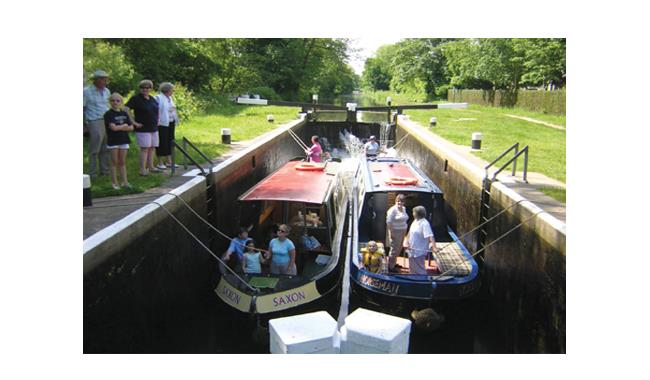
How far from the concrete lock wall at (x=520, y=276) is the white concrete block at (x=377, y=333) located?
2.68 m

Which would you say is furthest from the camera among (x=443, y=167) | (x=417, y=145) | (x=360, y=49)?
(x=360, y=49)

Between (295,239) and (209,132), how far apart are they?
9.02 metres

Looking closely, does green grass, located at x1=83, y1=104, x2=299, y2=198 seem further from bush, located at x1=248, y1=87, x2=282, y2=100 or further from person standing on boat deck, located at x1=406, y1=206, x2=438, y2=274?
person standing on boat deck, located at x1=406, y1=206, x2=438, y2=274

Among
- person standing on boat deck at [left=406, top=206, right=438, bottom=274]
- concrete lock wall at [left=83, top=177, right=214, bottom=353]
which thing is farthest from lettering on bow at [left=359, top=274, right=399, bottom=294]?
concrete lock wall at [left=83, top=177, right=214, bottom=353]

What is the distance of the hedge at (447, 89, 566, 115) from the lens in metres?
25.3

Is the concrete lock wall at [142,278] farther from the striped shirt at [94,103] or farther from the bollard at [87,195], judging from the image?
the striped shirt at [94,103]

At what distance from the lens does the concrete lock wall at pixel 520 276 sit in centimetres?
642

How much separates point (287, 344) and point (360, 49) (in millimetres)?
39491

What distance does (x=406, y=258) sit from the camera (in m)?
9.16

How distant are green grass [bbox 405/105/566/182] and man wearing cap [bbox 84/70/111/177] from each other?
875 centimetres

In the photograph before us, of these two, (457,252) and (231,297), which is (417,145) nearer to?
(457,252)

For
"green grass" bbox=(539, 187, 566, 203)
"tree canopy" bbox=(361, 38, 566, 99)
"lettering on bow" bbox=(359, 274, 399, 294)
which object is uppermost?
"tree canopy" bbox=(361, 38, 566, 99)
